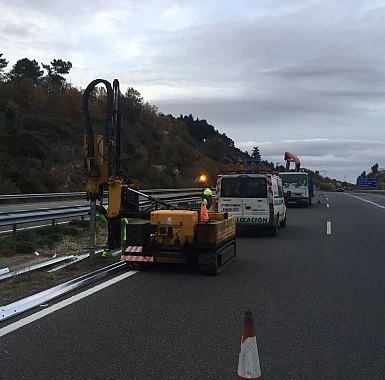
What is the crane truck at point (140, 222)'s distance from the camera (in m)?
9.23

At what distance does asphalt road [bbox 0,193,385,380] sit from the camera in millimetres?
4703

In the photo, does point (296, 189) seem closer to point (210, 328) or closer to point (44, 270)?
point (44, 270)

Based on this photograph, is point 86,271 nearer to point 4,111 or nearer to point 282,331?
point 282,331

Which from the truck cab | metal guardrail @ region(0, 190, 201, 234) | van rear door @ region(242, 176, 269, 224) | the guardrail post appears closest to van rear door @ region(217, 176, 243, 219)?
van rear door @ region(242, 176, 269, 224)

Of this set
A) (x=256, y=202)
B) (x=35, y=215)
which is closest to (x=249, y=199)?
(x=256, y=202)

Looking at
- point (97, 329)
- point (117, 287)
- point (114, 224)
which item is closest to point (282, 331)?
point (97, 329)

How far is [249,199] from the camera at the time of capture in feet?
51.1

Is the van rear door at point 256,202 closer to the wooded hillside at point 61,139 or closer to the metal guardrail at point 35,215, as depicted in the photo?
the metal guardrail at point 35,215

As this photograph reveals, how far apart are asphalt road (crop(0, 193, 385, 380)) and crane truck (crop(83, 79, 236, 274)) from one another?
37 centimetres

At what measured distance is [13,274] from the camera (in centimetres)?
870

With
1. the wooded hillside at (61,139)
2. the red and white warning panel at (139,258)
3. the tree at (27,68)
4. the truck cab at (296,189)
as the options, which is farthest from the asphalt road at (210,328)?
the tree at (27,68)

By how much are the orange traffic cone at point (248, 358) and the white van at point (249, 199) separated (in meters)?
11.8

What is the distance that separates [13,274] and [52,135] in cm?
4279

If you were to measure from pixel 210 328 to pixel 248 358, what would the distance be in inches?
91.6
